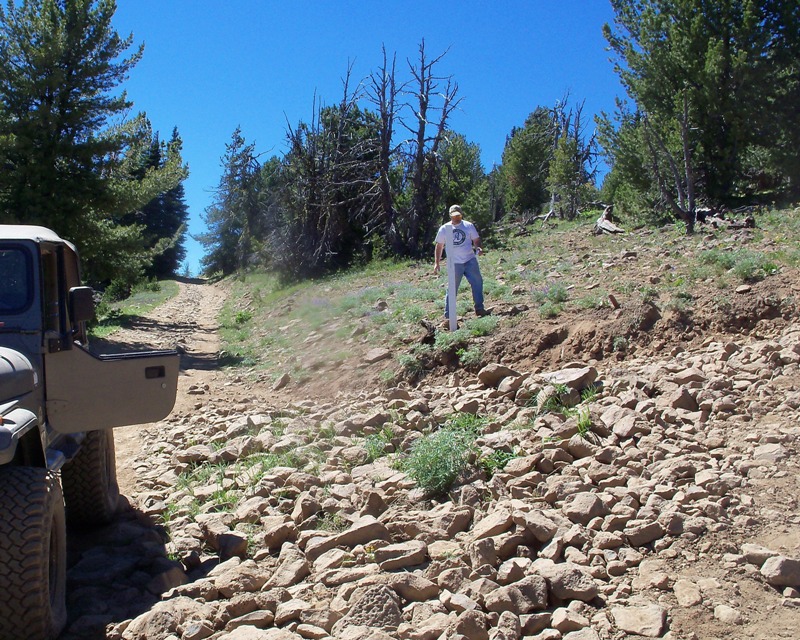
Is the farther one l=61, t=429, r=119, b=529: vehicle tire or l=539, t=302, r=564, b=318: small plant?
l=539, t=302, r=564, b=318: small plant

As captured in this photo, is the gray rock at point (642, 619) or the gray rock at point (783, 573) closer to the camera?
the gray rock at point (642, 619)

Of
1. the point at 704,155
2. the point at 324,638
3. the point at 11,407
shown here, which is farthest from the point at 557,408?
the point at 704,155

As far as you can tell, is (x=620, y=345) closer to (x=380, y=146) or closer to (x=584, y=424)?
(x=584, y=424)

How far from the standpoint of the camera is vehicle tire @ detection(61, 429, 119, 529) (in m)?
5.40

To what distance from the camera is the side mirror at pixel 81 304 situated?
4688 mm

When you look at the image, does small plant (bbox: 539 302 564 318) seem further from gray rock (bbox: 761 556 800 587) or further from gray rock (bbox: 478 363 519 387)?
gray rock (bbox: 761 556 800 587)

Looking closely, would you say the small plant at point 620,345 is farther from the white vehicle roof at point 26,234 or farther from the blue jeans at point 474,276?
the white vehicle roof at point 26,234

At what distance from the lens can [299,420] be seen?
8195 millimetres

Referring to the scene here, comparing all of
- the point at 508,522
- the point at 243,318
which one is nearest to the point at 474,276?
the point at 508,522

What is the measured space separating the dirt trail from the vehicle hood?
2706 millimetres

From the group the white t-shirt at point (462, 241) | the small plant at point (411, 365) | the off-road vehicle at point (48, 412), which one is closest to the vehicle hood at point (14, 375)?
the off-road vehicle at point (48, 412)

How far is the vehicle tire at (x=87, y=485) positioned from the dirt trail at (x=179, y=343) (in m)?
1.12

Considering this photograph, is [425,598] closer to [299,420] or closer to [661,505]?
[661,505]

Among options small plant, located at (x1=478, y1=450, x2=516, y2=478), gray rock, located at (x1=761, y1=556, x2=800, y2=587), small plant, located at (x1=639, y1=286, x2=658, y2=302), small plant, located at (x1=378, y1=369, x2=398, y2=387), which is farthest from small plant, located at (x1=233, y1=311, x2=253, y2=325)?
gray rock, located at (x1=761, y1=556, x2=800, y2=587)
